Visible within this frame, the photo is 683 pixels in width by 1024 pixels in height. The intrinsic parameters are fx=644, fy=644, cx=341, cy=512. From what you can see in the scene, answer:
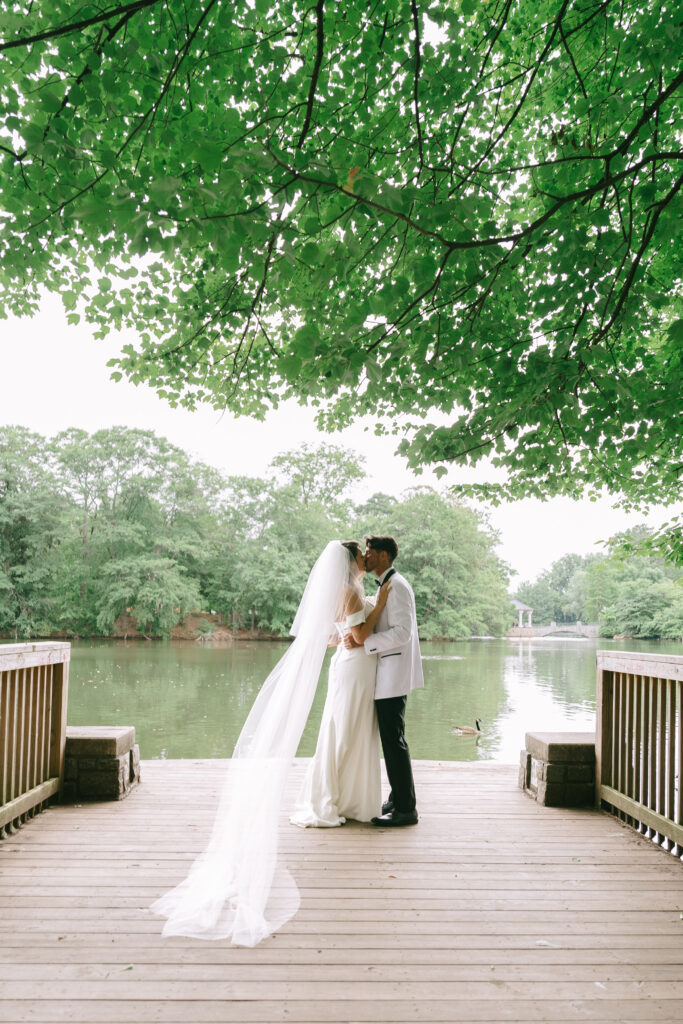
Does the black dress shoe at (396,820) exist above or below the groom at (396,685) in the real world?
below

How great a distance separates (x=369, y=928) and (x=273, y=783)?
2.83 feet

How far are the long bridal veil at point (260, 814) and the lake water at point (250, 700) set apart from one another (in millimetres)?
6065

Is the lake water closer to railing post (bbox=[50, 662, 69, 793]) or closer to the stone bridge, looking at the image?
railing post (bbox=[50, 662, 69, 793])

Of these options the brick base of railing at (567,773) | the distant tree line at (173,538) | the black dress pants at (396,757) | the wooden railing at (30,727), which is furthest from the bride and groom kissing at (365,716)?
the distant tree line at (173,538)

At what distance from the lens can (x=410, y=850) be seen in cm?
358

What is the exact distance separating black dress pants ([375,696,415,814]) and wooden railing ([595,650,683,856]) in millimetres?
1349

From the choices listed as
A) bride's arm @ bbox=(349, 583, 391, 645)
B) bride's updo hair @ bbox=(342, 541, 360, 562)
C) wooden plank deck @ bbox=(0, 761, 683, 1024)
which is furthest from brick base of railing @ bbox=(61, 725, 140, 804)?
bride's updo hair @ bbox=(342, 541, 360, 562)

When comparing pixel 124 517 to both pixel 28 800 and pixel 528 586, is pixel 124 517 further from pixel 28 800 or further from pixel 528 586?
pixel 528 586

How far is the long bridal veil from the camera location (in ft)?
8.82

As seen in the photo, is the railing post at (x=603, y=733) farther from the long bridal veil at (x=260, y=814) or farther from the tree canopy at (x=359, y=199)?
the long bridal veil at (x=260, y=814)

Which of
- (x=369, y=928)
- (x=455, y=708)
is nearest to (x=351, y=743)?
(x=369, y=928)

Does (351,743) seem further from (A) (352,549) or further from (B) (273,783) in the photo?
(A) (352,549)

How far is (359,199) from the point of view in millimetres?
1959

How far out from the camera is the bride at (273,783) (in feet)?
8.95
